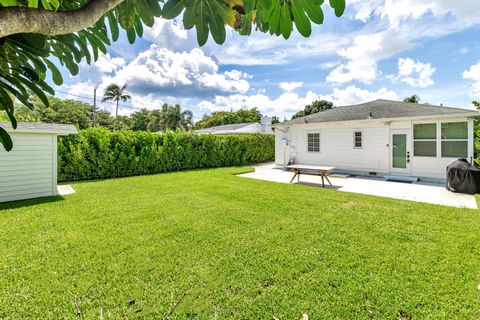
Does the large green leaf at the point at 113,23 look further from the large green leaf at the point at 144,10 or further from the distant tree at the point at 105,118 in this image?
the distant tree at the point at 105,118

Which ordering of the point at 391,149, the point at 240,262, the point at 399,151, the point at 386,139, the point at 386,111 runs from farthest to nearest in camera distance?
the point at 386,111
the point at 386,139
the point at 391,149
the point at 399,151
the point at 240,262

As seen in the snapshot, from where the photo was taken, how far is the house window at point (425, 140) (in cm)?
979

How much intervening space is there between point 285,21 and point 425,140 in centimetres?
1169

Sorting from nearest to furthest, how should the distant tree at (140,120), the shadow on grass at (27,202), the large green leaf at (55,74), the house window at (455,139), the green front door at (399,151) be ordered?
the large green leaf at (55,74), the shadow on grass at (27,202), the house window at (455,139), the green front door at (399,151), the distant tree at (140,120)

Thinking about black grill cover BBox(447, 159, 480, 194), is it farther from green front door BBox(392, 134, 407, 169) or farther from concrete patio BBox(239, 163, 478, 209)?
green front door BBox(392, 134, 407, 169)

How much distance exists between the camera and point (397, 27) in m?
8.14

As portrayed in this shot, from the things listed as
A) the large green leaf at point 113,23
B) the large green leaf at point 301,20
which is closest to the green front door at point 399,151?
the large green leaf at point 301,20

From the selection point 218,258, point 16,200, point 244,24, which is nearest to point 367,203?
point 218,258

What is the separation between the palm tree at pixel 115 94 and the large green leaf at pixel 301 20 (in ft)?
146

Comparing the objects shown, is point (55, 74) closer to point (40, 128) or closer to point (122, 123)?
point (40, 128)

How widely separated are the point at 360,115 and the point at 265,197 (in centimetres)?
874

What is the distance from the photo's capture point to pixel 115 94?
39.4 meters

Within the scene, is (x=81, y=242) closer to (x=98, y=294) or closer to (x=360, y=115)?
(x=98, y=294)

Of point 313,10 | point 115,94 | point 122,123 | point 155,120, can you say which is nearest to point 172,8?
point 313,10
